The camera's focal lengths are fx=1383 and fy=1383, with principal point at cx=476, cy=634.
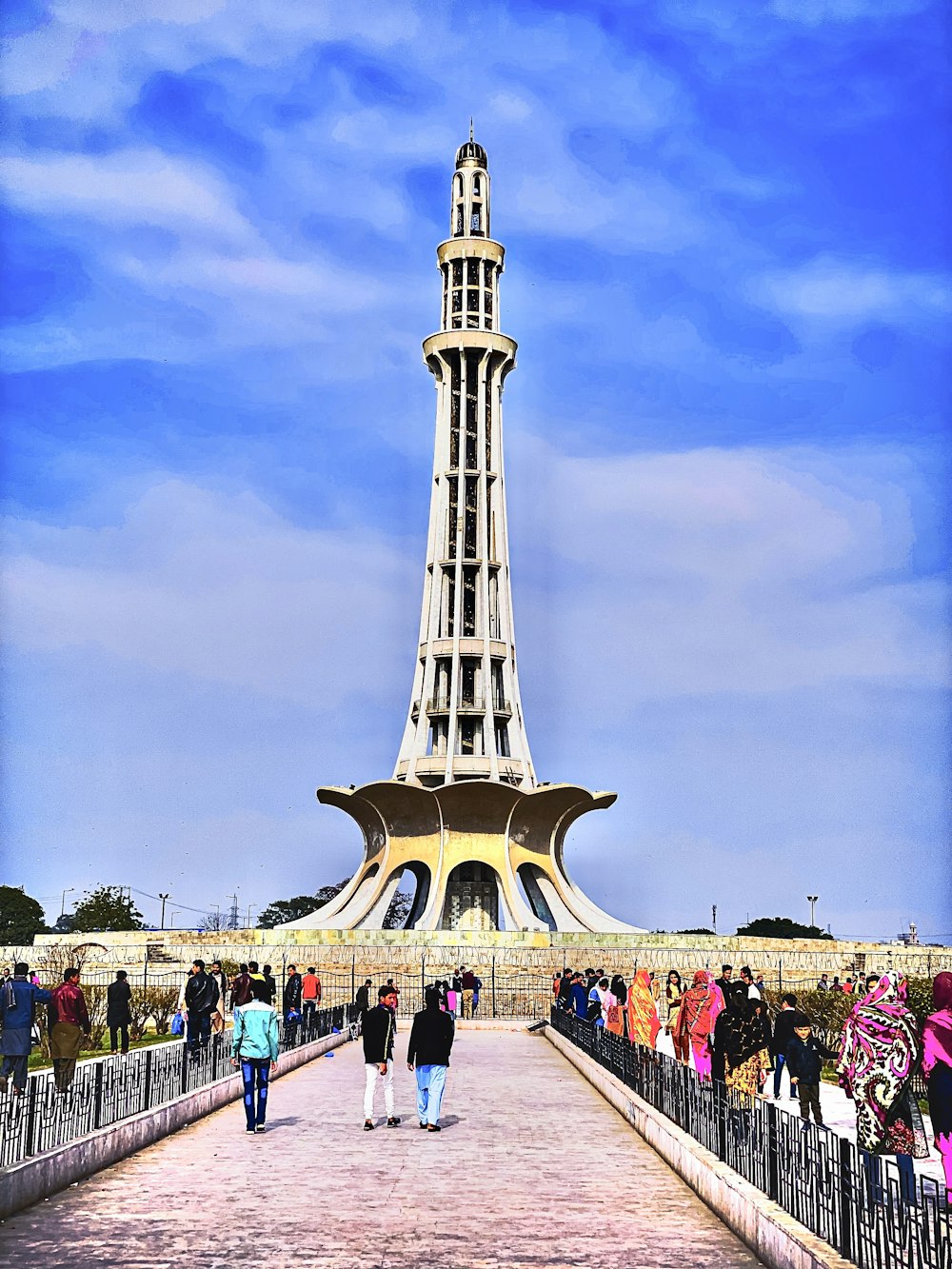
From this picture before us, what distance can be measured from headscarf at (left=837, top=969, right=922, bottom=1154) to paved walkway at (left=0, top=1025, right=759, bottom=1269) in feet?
3.82

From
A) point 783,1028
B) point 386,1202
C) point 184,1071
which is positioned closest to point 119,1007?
point 184,1071

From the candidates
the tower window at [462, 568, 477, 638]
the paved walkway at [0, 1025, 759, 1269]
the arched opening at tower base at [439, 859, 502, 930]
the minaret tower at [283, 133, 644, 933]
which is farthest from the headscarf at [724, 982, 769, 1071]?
the tower window at [462, 568, 477, 638]

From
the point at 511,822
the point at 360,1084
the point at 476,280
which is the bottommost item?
the point at 360,1084

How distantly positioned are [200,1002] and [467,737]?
35253mm

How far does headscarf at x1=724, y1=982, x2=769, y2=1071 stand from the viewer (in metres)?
12.5

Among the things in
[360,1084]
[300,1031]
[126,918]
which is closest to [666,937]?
[300,1031]

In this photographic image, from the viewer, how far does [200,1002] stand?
674 inches

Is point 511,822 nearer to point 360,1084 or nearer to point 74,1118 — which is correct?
point 360,1084

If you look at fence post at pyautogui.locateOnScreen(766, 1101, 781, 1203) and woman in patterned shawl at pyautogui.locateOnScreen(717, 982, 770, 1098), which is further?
woman in patterned shawl at pyautogui.locateOnScreen(717, 982, 770, 1098)

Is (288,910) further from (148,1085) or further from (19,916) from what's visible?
(148,1085)

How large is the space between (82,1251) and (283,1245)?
109cm

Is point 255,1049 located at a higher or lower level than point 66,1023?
lower

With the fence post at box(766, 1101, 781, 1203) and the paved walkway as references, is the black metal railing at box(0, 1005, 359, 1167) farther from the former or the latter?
the fence post at box(766, 1101, 781, 1203)

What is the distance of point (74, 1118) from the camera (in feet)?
33.3
